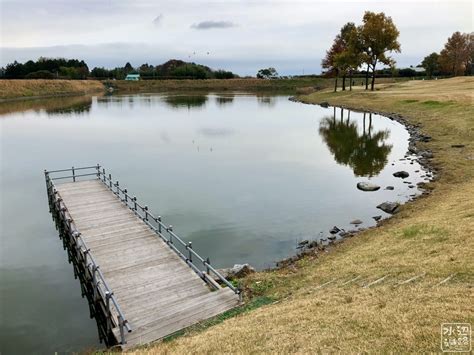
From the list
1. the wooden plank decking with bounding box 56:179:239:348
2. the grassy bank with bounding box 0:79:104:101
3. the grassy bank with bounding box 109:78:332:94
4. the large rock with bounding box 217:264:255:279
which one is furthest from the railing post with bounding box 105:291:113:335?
the grassy bank with bounding box 109:78:332:94

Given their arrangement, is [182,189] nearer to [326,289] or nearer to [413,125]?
[326,289]

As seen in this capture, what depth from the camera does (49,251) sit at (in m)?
20.5

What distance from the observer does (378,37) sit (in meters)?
85.9

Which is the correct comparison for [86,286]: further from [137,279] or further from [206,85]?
[206,85]

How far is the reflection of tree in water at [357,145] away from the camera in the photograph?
37.2 m

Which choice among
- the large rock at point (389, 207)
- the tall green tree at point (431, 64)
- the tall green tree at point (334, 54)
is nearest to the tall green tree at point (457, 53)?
the tall green tree at point (431, 64)

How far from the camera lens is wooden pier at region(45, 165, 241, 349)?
497 inches

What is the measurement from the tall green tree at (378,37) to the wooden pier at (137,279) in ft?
262

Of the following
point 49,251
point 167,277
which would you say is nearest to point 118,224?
point 49,251

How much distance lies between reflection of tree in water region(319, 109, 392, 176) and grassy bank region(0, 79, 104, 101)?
99.0 m

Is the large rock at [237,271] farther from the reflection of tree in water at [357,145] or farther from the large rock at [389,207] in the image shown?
the reflection of tree in water at [357,145]

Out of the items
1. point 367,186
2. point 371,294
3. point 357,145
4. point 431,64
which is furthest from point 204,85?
point 371,294

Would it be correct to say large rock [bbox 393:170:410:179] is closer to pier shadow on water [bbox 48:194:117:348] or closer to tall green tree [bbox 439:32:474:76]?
pier shadow on water [bbox 48:194:117:348]

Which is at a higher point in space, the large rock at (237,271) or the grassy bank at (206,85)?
the grassy bank at (206,85)
